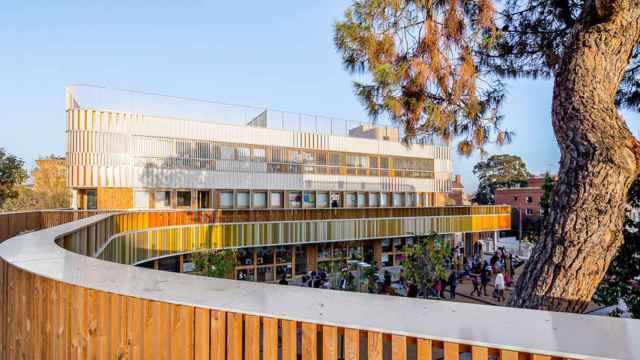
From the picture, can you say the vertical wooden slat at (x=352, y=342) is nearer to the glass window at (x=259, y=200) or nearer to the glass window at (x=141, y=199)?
the glass window at (x=141, y=199)

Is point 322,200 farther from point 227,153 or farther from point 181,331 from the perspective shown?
point 181,331

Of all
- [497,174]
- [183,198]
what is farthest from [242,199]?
[497,174]

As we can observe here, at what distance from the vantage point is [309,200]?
28922 mm

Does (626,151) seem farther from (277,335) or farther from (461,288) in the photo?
(461,288)

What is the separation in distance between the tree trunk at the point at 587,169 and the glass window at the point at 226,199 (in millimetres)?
22507

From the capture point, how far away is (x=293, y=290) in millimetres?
1921

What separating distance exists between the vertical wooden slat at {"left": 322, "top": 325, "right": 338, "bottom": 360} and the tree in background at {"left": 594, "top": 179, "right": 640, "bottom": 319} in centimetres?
778

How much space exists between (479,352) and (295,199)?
27.3m

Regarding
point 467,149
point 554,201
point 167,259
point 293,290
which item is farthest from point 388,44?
point 167,259

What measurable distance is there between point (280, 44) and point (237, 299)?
1025 inches

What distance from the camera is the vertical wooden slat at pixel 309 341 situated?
5.08 ft

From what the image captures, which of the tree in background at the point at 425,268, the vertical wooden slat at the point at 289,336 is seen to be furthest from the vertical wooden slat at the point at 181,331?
the tree in background at the point at 425,268

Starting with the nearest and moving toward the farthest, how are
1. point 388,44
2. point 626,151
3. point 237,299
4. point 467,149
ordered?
point 237,299
point 626,151
point 388,44
point 467,149

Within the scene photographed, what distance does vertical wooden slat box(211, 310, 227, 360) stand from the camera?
1708 mm
